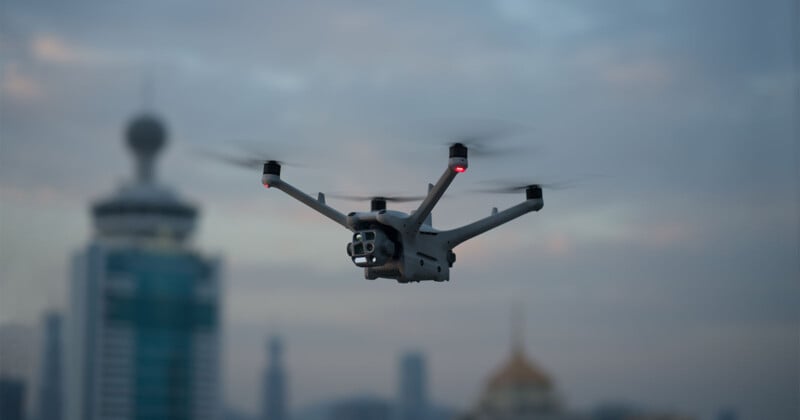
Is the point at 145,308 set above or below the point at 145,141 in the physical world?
below

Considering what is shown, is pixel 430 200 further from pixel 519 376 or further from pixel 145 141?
pixel 145 141

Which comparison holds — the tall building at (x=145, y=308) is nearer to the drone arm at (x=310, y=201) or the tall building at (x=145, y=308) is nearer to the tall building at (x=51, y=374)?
the tall building at (x=51, y=374)

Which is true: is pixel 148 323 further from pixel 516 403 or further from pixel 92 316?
pixel 516 403

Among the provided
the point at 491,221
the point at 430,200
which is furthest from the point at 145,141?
the point at 430,200

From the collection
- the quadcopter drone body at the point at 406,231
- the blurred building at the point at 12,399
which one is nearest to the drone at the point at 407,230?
the quadcopter drone body at the point at 406,231

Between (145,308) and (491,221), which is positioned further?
(145,308)

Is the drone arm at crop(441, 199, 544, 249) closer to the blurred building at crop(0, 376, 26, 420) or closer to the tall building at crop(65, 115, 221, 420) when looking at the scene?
the blurred building at crop(0, 376, 26, 420)
